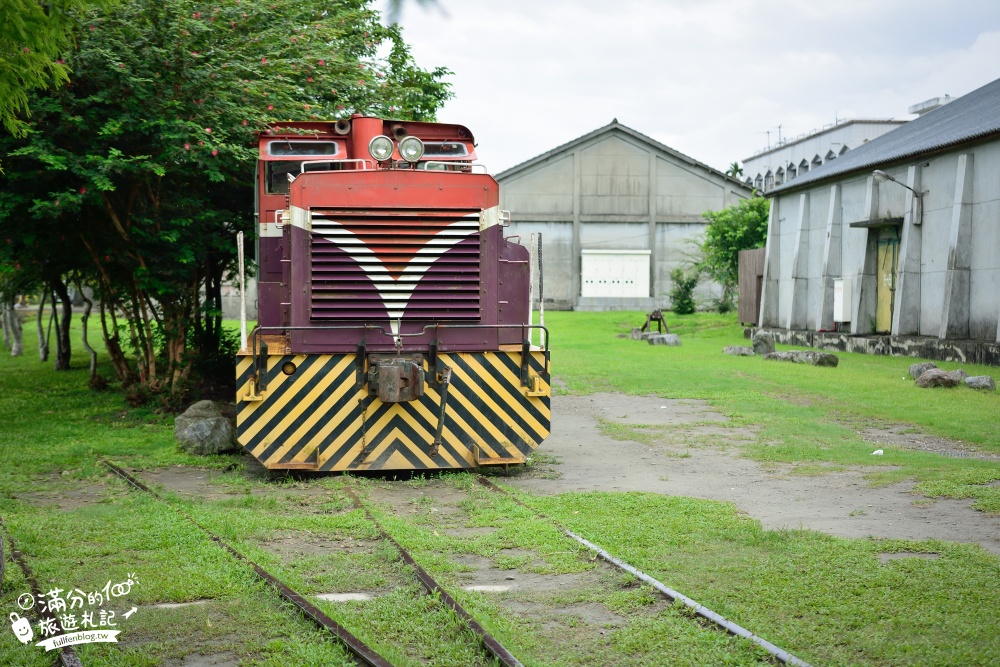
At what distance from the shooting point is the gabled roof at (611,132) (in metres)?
49.9

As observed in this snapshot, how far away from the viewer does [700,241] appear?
50938mm

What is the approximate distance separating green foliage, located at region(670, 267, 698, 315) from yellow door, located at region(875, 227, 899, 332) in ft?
63.7

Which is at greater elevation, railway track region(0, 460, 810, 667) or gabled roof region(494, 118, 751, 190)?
gabled roof region(494, 118, 751, 190)

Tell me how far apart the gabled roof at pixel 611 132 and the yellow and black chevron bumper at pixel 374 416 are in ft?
132

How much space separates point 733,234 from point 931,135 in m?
16.9

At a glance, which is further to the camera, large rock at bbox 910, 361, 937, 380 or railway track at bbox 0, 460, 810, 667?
large rock at bbox 910, 361, 937, 380

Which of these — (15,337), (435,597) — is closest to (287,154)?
(435,597)

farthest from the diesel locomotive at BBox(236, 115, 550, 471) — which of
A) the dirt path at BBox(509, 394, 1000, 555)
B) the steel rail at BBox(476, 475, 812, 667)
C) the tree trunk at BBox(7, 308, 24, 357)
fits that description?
the tree trunk at BBox(7, 308, 24, 357)

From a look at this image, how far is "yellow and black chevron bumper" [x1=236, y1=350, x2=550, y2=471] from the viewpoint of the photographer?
Result: 9.38 metres

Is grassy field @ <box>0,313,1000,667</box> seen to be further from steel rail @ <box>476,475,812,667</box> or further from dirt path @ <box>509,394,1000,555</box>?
dirt path @ <box>509,394,1000,555</box>

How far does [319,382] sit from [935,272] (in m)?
20.1

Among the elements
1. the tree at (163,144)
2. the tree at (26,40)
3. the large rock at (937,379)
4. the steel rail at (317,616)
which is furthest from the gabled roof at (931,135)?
the steel rail at (317,616)

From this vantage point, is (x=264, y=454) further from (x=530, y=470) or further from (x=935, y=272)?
(x=935, y=272)

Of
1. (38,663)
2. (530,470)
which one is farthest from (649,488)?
(38,663)
